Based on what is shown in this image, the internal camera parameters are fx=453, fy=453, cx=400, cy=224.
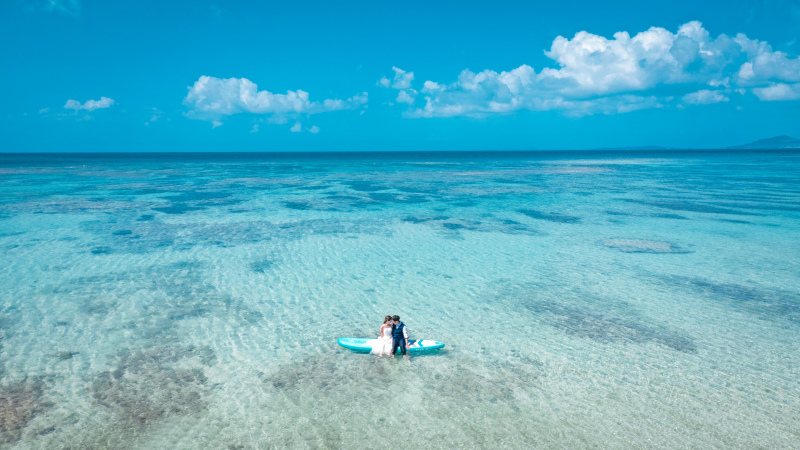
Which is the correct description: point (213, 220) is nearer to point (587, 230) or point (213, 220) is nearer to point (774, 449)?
point (587, 230)

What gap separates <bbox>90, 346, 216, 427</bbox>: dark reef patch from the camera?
26.8 feet

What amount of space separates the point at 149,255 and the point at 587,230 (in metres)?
21.1

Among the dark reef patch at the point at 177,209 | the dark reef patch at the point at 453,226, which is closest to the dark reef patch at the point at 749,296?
the dark reef patch at the point at 453,226

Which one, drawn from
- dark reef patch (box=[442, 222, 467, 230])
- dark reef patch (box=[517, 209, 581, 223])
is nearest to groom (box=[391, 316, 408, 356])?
dark reef patch (box=[442, 222, 467, 230])

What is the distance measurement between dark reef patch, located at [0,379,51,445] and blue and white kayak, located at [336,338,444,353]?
5718 mm

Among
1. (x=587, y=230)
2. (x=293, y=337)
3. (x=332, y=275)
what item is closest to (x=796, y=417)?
(x=293, y=337)

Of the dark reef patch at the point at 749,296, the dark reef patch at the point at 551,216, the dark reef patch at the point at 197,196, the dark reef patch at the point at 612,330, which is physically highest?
the dark reef patch at the point at 197,196

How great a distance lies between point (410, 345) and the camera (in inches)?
413

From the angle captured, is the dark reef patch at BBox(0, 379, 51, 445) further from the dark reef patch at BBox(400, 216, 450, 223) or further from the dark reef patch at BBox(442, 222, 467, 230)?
the dark reef patch at BBox(400, 216, 450, 223)

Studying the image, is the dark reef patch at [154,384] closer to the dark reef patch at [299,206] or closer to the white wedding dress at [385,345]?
the white wedding dress at [385,345]

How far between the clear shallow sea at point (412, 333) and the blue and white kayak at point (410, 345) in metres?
0.25

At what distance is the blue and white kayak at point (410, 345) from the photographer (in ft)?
34.1

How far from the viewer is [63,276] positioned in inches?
622

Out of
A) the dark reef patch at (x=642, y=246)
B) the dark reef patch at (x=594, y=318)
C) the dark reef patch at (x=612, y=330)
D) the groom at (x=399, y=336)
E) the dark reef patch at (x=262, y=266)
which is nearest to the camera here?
the groom at (x=399, y=336)
